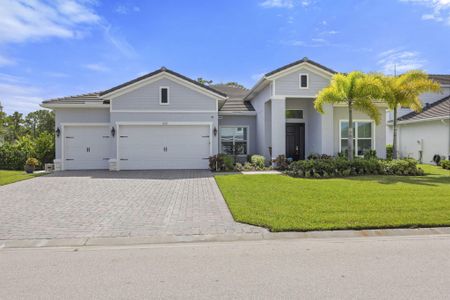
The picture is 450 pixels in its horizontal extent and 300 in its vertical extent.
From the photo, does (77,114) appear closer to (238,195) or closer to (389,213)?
(238,195)

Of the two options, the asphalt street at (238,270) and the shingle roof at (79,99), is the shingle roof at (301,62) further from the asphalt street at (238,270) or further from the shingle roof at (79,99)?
the asphalt street at (238,270)

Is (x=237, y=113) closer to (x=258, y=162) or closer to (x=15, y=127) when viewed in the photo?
(x=258, y=162)

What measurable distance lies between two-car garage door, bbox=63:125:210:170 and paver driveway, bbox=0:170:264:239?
420 centimetres

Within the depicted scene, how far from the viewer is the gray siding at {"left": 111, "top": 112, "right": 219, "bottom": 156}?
16.6m

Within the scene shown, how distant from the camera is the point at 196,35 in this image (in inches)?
698

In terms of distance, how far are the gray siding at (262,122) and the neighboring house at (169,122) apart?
5 cm

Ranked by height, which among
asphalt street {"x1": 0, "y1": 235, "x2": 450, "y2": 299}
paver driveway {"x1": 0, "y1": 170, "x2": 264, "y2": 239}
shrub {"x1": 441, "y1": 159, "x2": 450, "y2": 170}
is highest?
shrub {"x1": 441, "y1": 159, "x2": 450, "y2": 170}

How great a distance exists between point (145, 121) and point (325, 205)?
37.0 ft

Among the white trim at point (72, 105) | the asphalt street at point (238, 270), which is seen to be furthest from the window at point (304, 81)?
the asphalt street at point (238, 270)

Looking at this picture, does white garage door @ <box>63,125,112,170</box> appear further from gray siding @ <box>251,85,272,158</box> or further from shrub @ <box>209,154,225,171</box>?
gray siding @ <box>251,85,272,158</box>

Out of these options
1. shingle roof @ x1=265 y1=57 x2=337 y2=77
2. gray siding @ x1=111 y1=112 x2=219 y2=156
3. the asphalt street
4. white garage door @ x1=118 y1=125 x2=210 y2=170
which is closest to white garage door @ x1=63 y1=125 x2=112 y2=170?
gray siding @ x1=111 y1=112 x2=219 y2=156

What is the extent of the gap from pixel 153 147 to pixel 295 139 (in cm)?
824

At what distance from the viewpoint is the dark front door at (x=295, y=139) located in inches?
750

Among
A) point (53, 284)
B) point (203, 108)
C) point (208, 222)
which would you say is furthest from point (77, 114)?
point (53, 284)
